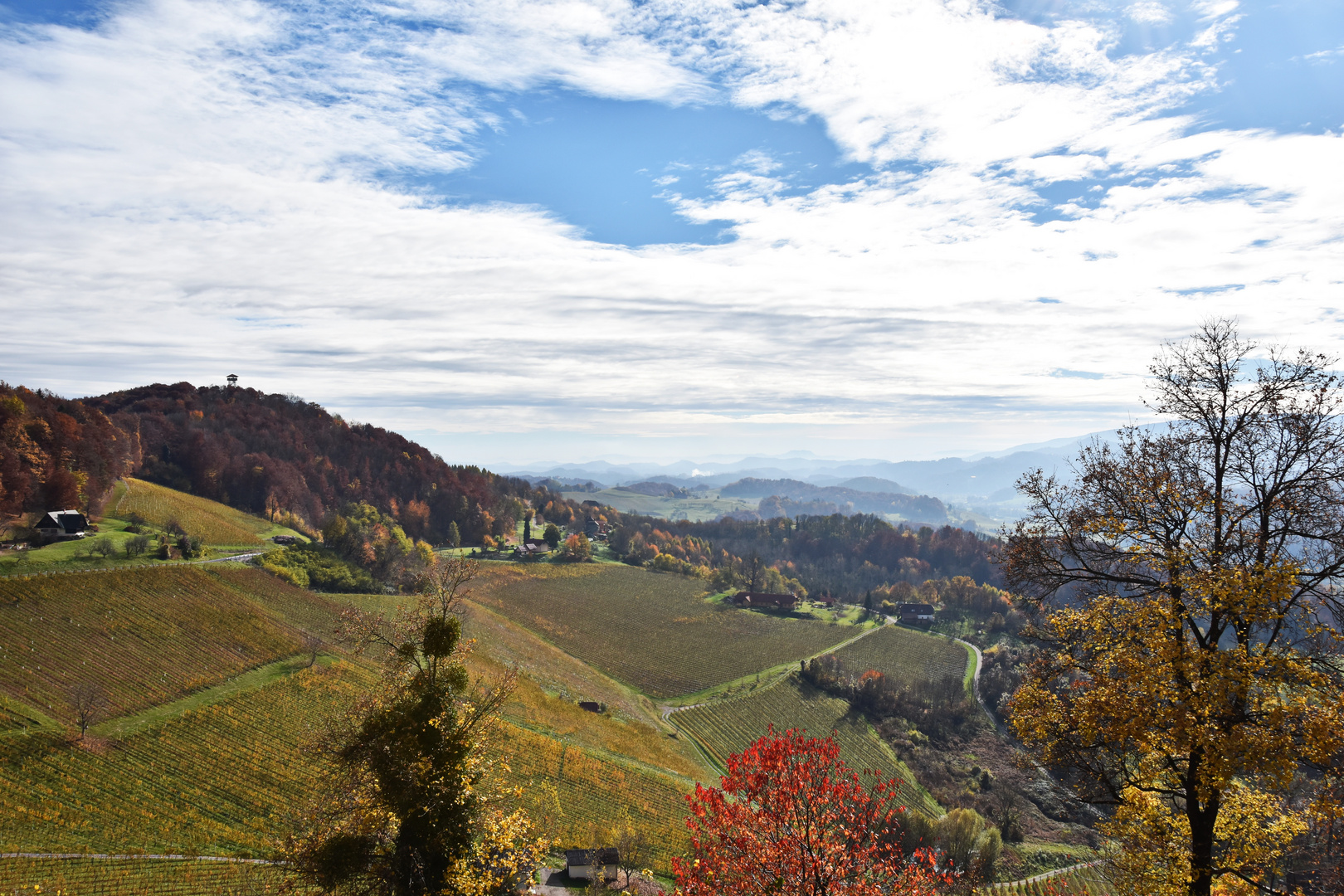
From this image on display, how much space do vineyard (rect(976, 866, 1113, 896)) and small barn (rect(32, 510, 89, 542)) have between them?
7348 centimetres

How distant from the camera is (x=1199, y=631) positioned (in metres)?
10.5

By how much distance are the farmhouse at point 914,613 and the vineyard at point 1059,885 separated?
75.4m

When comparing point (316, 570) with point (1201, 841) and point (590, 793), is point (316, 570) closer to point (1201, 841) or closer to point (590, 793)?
point (590, 793)

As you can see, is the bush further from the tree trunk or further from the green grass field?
the tree trunk

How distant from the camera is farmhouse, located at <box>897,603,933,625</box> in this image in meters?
118

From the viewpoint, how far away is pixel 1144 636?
10.3 m

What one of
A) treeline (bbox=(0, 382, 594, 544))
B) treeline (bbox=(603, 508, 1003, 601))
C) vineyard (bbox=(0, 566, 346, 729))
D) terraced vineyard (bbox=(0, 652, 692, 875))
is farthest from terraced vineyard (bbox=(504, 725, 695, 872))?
treeline (bbox=(603, 508, 1003, 601))

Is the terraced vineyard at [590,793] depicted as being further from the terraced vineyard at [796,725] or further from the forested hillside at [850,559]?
the forested hillside at [850,559]

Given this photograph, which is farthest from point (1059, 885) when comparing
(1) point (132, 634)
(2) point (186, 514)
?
(2) point (186, 514)

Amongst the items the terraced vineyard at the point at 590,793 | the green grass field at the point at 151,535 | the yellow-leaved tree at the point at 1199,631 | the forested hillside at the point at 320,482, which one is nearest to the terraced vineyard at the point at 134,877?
the terraced vineyard at the point at 590,793

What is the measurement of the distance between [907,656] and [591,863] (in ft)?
244

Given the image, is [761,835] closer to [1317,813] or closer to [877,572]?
[1317,813]

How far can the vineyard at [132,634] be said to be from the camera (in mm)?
33031

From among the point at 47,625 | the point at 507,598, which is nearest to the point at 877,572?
the point at 507,598
